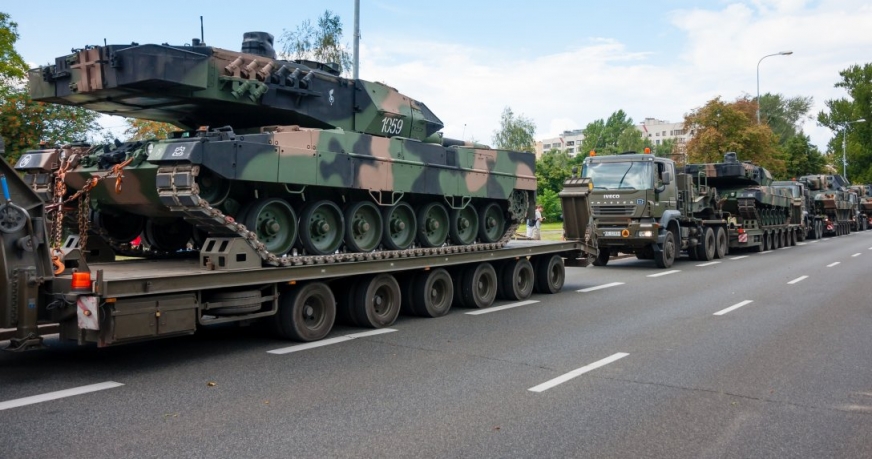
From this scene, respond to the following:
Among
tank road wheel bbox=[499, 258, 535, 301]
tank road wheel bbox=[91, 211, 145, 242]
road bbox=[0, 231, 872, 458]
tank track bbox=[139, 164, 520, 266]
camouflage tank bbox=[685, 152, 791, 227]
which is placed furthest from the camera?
camouflage tank bbox=[685, 152, 791, 227]

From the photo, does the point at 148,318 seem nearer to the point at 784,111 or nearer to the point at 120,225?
the point at 120,225

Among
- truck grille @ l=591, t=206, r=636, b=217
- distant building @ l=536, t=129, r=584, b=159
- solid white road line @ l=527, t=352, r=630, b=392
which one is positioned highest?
distant building @ l=536, t=129, r=584, b=159

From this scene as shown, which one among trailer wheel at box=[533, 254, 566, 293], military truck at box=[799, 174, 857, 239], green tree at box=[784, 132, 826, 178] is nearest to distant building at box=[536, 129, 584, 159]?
green tree at box=[784, 132, 826, 178]

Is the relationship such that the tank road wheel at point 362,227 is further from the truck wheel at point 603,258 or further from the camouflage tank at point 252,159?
the truck wheel at point 603,258

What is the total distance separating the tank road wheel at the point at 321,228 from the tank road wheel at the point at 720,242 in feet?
57.1

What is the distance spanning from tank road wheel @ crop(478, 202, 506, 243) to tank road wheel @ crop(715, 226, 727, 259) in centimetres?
1307

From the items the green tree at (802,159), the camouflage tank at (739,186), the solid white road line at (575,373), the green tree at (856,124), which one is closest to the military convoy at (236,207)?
the solid white road line at (575,373)

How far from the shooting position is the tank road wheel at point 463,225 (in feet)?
40.2

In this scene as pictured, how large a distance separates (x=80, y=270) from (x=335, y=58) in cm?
1464

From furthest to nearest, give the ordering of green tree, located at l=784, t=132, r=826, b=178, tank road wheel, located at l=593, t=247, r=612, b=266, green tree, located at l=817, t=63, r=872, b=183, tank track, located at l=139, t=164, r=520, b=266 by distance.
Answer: green tree, located at l=817, t=63, r=872, b=183 < green tree, located at l=784, t=132, r=826, b=178 < tank road wheel, located at l=593, t=247, r=612, b=266 < tank track, located at l=139, t=164, r=520, b=266

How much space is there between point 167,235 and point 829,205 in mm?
37158

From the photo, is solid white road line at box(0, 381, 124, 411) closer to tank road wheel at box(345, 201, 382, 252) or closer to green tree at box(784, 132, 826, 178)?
tank road wheel at box(345, 201, 382, 252)

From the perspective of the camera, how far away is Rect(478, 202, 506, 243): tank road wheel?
13.0 metres

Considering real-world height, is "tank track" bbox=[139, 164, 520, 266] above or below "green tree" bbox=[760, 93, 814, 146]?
below
